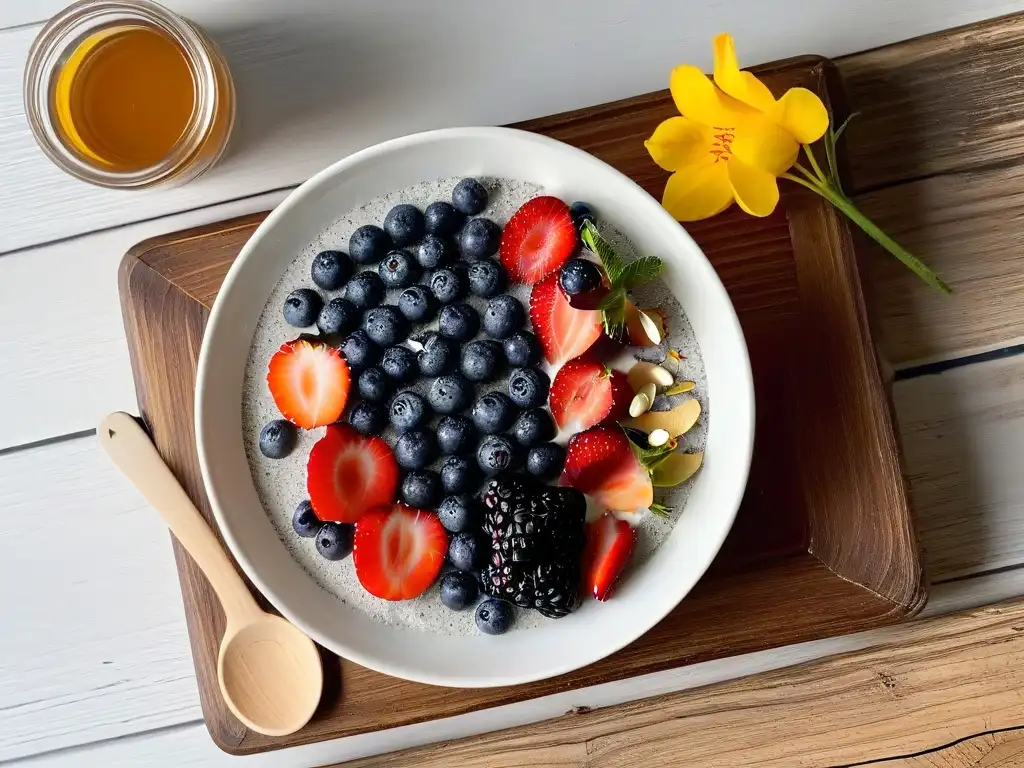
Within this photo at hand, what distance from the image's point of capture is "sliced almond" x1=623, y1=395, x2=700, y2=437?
927mm

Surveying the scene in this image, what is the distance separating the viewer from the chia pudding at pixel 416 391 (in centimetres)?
93

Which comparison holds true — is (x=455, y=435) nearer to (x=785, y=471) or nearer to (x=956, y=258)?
(x=785, y=471)

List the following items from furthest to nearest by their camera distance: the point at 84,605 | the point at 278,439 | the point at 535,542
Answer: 1. the point at 84,605
2. the point at 278,439
3. the point at 535,542

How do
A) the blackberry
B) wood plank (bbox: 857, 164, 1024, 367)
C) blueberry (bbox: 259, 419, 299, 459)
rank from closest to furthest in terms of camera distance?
the blackberry
blueberry (bbox: 259, 419, 299, 459)
wood plank (bbox: 857, 164, 1024, 367)

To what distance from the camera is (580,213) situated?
0.91 m

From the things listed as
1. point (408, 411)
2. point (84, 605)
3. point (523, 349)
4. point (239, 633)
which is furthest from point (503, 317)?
point (84, 605)

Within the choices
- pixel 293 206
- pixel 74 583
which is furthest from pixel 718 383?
pixel 74 583

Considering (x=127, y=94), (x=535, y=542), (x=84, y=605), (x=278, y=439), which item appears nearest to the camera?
(x=535, y=542)

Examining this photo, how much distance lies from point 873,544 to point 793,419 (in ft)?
0.53

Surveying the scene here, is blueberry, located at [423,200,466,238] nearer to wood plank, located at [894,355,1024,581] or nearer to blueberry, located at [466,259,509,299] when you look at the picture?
blueberry, located at [466,259,509,299]

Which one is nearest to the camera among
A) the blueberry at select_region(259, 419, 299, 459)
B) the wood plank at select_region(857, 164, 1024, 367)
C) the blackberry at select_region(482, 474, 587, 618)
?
the blackberry at select_region(482, 474, 587, 618)

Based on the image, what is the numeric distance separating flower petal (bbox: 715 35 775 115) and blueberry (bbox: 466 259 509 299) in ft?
0.96

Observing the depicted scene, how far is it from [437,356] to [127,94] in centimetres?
52

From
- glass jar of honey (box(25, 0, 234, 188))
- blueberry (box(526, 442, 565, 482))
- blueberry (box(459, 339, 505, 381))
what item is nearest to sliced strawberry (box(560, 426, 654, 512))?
blueberry (box(526, 442, 565, 482))
